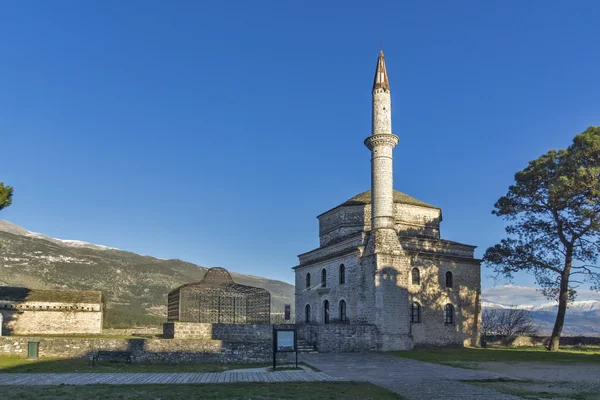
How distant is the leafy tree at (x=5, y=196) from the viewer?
73.1ft

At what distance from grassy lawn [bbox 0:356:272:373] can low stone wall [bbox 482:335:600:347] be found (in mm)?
22602

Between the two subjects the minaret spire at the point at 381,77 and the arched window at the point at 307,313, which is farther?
the arched window at the point at 307,313

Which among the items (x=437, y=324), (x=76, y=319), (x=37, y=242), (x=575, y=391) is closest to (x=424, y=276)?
(x=437, y=324)

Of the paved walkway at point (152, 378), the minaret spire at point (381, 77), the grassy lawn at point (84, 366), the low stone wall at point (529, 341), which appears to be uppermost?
the minaret spire at point (381, 77)

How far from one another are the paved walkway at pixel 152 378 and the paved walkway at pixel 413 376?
1365 millimetres

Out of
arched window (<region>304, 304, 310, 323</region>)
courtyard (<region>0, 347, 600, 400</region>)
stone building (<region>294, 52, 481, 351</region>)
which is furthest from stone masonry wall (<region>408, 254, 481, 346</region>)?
courtyard (<region>0, 347, 600, 400</region>)

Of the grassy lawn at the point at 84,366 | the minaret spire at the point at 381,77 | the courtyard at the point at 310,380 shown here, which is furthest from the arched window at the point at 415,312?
the grassy lawn at the point at 84,366

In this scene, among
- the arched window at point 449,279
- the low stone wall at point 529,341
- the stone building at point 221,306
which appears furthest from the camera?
the low stone wall at point 529,341

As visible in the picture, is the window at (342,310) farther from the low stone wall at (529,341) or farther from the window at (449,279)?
the low stone wall at (529,341)

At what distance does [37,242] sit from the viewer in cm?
10519

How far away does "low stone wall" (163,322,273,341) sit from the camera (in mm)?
23906

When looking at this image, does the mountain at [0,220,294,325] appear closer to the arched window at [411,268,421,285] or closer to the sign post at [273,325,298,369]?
the arched window at [411,268,421,285]

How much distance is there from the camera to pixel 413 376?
53.7 ft

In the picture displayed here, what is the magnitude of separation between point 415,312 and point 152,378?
21336 mm
